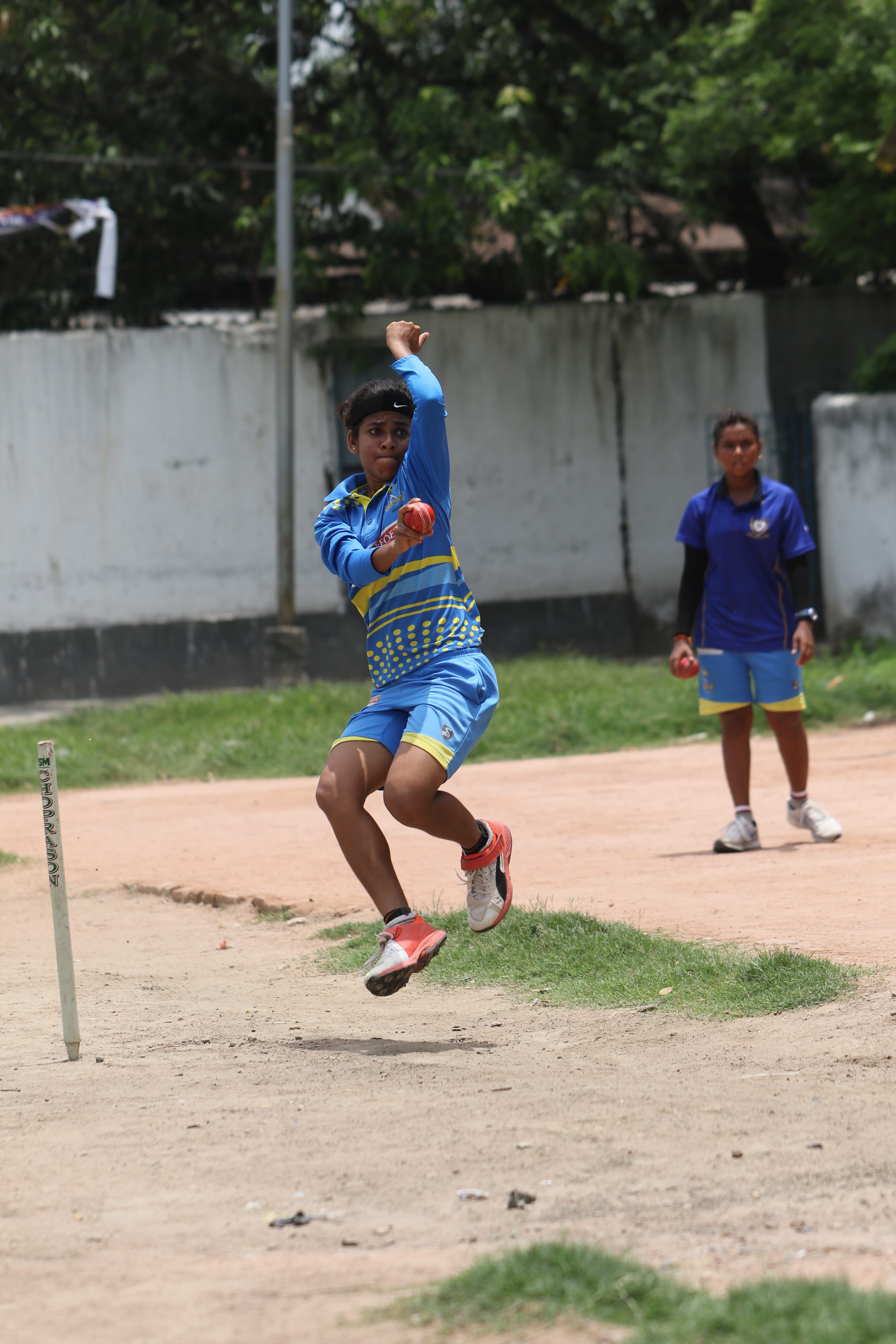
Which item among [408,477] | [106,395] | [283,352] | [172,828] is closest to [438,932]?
[408,477]

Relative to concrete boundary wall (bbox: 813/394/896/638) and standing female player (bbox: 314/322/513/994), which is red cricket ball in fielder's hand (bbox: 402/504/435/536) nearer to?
standing female player (bbox: 314/322/513/994)

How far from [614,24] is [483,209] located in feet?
8.49

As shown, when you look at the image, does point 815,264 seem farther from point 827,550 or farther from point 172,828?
point 172,828

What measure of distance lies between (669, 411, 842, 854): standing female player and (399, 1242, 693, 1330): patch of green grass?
14.1 ft

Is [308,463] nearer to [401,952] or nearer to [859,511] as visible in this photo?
[859,511]

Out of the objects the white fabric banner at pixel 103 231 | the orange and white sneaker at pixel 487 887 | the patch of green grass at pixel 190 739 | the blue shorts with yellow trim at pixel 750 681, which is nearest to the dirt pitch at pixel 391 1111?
the orange and white sneaker at pixel 487 887

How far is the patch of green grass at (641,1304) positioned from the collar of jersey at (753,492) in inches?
183

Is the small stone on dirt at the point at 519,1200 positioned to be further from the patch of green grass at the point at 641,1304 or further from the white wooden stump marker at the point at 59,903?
the white wooden stump marker at the point at 59,903

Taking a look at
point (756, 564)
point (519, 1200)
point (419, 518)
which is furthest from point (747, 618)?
point (519, 1200)

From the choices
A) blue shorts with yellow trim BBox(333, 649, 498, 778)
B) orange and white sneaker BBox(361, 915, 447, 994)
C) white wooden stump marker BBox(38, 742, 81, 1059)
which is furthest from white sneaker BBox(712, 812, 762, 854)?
white wooden stump marker BBox(38, 742, 81, 1059)

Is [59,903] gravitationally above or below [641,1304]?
above

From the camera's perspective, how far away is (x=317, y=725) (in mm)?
10984

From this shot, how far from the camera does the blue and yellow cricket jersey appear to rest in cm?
444

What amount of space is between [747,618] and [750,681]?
0.28 metres
